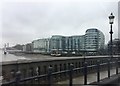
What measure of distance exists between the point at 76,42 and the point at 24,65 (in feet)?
303

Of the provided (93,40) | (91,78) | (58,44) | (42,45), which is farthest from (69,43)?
(91,78)

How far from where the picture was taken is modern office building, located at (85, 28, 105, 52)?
300 feet

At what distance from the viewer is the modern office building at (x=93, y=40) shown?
300ft

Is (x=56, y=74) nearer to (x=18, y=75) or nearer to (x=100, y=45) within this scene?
(x=18, y=75)

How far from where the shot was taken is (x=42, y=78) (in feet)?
26.4

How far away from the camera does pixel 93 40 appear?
99812 millimetres

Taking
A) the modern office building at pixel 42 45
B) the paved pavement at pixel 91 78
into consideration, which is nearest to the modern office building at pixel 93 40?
the modern office building at pixel 42 45

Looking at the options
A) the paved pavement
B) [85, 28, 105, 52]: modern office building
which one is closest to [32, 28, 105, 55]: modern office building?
[85, 28, 105, 52]: modern office building

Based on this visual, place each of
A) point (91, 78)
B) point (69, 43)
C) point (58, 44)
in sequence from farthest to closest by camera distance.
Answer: point (69, 43) < point (58, 44) < point (91, 78)

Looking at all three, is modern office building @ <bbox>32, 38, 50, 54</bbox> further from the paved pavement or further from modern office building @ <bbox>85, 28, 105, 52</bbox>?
the paved pavement

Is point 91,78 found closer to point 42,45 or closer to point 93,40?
point 93,40

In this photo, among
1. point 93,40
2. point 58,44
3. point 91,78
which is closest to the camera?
point 91,78

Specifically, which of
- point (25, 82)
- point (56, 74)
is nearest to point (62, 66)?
point (56, 74)

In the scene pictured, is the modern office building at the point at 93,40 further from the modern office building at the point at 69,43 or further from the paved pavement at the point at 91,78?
the paved pavement at the point at 91,78
